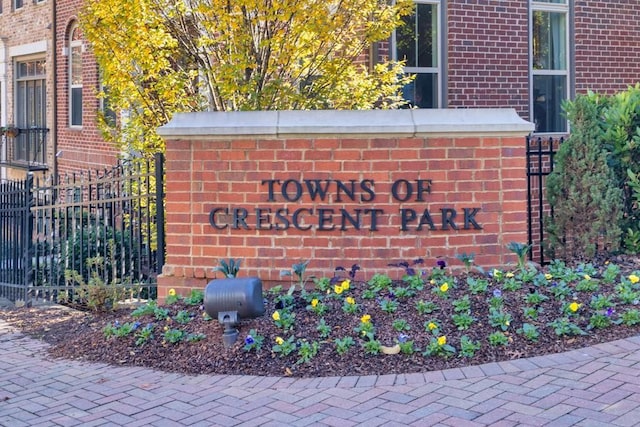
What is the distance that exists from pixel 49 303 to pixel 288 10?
4.38 meters

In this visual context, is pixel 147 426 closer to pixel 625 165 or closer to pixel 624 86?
pixel 625 165

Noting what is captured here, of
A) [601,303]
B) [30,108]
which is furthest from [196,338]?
[30,108]

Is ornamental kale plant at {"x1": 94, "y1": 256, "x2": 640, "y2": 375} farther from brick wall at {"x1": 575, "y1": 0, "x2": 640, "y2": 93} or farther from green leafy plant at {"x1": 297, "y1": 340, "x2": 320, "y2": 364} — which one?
brick wall at {"x1": 575, "y1": 0, "x2": 640, "y2": 93}

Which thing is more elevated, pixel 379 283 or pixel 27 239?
pixel 27 239

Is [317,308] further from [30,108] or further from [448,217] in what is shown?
[30,108]

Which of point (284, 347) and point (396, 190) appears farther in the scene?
point (396, 190)

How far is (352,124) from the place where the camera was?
6.40 metres

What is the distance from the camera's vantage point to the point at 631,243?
23.9 ft

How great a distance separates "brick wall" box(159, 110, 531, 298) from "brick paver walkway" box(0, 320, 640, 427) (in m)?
1.58

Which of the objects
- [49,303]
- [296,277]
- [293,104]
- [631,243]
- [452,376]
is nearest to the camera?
[452,376]

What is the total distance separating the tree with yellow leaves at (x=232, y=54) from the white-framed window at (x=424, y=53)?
6.73 ft

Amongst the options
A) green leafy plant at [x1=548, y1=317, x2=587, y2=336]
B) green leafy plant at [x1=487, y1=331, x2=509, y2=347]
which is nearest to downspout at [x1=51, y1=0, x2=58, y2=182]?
green leafy plant at [x1=487, y1=331, x2=509, y2=347]

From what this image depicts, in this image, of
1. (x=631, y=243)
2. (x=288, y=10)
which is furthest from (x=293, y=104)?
(x=631, y=243)

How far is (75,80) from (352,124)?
1197 cm
